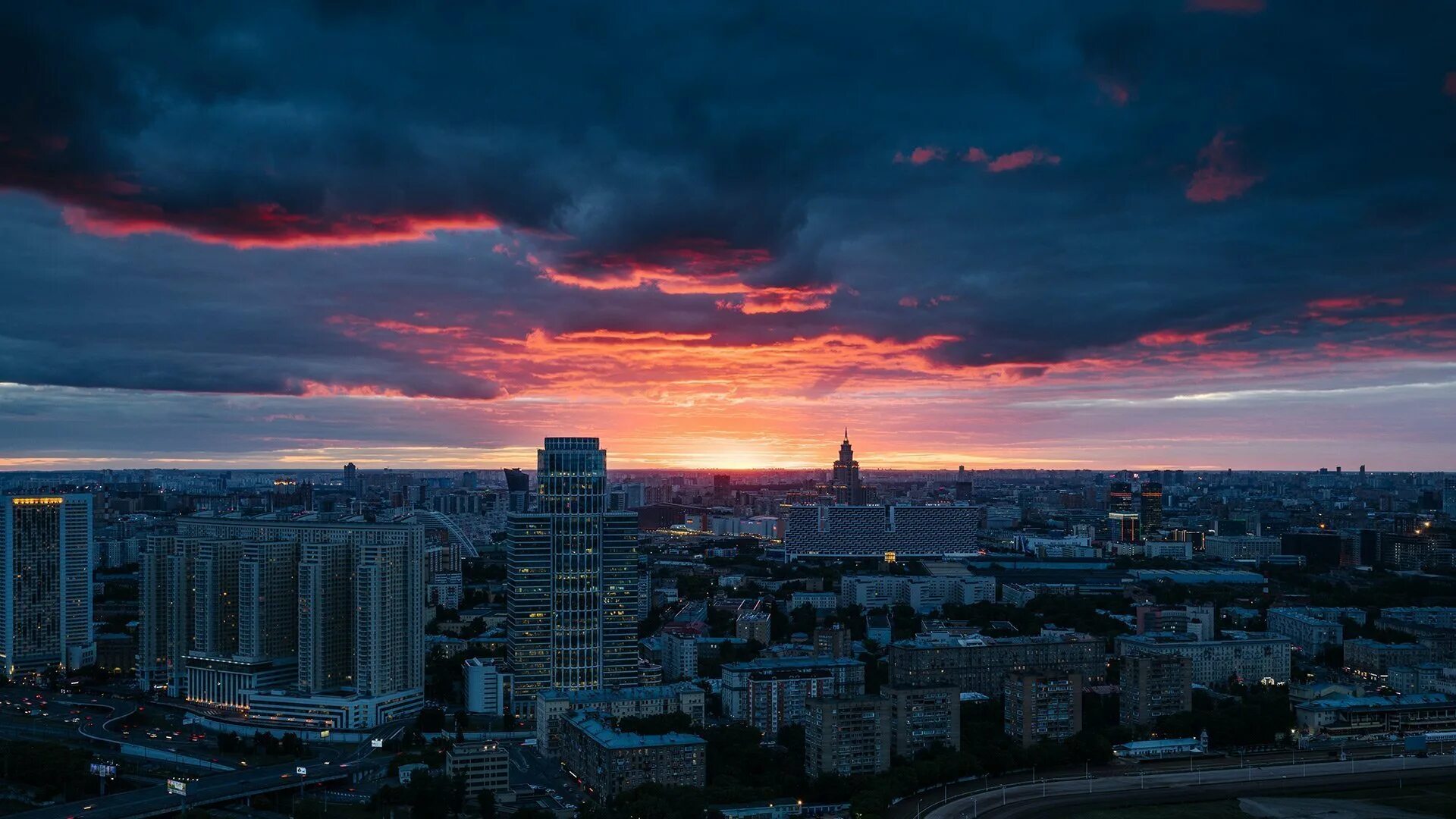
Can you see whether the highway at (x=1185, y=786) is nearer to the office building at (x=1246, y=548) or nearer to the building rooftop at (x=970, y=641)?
the building rooftop at (x=970, y=641)

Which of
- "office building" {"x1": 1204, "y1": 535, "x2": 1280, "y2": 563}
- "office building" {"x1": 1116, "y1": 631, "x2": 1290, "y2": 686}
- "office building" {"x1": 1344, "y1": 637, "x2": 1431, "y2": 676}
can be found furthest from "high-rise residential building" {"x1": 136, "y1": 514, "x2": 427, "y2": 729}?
"office building" {"x1": 1204, "y1": 535, "x2": 1280, "y2": 563}

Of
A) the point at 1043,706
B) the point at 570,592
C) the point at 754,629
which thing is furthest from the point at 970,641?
the point at 754,629

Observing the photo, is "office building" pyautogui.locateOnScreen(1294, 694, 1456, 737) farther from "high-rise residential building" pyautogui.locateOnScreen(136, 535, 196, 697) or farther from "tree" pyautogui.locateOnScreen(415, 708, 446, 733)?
"high-rise residential building" pyautogui.locateOnScreen(136, 535, 196, 697)

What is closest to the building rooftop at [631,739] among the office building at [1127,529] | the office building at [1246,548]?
the office building at [1246,548]

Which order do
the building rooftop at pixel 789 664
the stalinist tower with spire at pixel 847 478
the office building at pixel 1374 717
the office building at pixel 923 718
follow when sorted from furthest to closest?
the stalinist tower with spire at pixel 847 478, the building rooftop at pixel 789 664, the office building at pixel 1374 717, the office building at pixel 923 718

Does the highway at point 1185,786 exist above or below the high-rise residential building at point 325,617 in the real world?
below

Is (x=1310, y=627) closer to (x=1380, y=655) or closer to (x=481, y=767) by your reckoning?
(x=1380, y=655)
